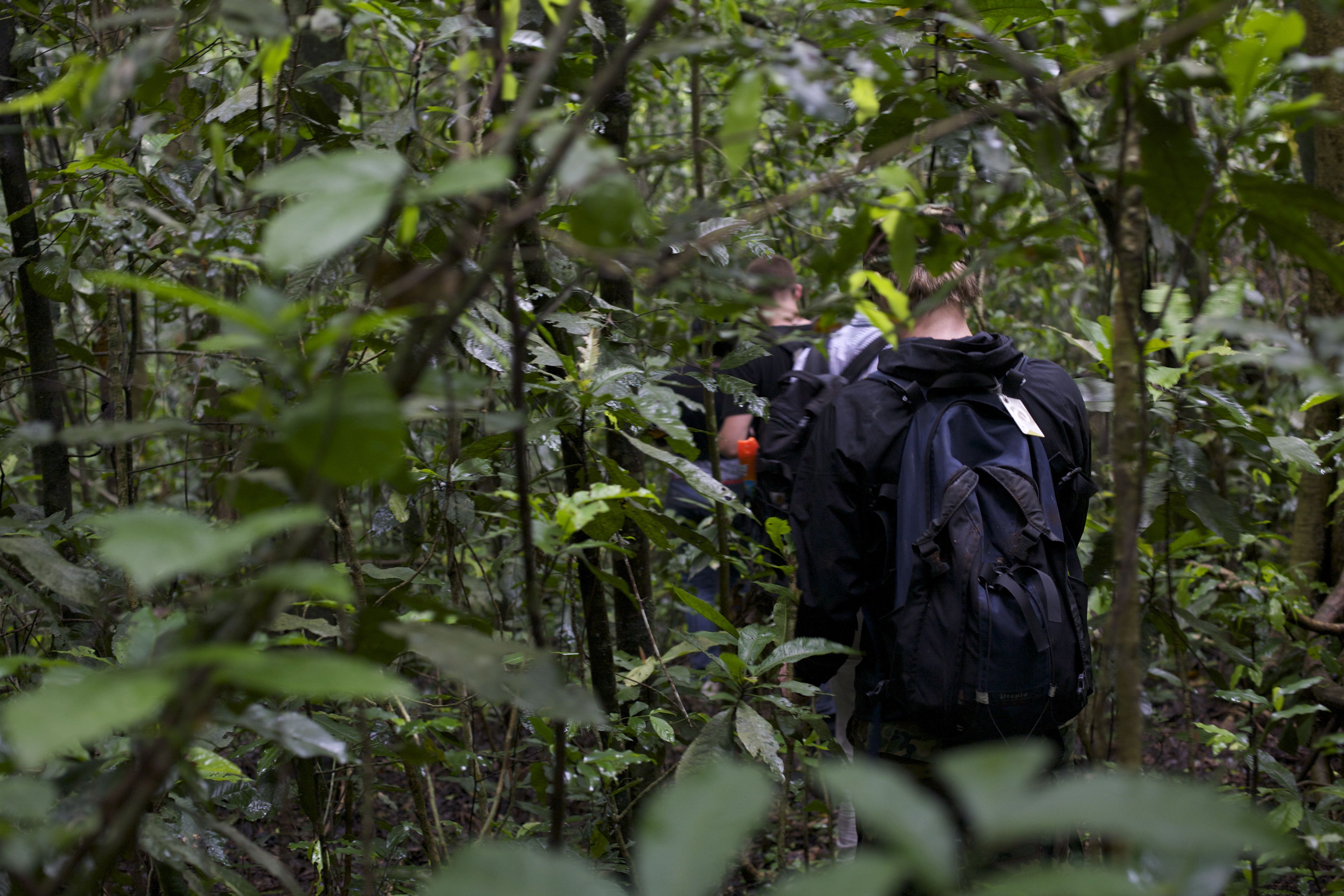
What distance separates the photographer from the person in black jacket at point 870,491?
7.40ft

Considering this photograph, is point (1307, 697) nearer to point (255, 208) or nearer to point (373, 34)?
point (255, 208)

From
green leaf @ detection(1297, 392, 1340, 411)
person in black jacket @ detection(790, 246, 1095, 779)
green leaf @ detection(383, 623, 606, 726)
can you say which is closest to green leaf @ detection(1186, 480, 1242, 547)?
person in black jacket @ detection(790, 246, 1095, 779)

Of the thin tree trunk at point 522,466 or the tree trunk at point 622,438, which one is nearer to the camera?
the thin tree trunk at point 522,466

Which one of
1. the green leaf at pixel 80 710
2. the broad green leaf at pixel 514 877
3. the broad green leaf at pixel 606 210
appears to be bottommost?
the broad green leaf at pixel 514 877

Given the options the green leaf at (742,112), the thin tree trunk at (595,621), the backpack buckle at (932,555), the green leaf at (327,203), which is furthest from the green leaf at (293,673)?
the backpack buckle at (932,555)

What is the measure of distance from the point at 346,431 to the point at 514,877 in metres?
0.32

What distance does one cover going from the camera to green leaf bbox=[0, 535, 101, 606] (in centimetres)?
134

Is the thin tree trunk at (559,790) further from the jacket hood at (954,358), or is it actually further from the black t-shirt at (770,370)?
the black t-shirt at (770,370)

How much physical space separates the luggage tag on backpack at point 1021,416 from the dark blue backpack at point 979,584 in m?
0.01

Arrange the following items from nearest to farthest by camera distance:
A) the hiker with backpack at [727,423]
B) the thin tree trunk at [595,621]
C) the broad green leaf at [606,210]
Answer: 1. the broad green leaf at [606,210]
2. the thin tree trunk at [595,621]
3. the hiker with backpack at [727,423]

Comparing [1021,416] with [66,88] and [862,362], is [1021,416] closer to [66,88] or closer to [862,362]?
[862,362]

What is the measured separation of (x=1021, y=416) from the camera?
226 cm

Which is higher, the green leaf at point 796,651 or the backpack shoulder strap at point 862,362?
the backpack shoulder strap at point 862,362

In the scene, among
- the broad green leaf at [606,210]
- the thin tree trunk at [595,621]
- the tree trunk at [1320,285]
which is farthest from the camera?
the tree trunk at [1320,285]
